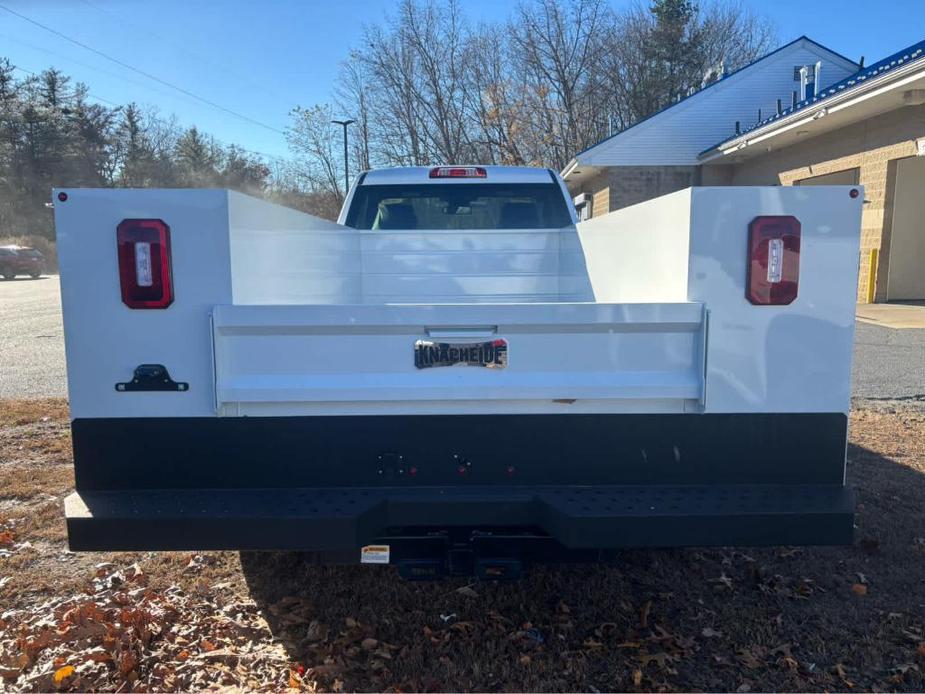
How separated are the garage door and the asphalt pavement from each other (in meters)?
4.67

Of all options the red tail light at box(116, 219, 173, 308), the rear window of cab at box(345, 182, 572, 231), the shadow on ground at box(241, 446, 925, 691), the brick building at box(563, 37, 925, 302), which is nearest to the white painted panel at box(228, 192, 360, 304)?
the red tail light at box(116, 219, 173, 308)

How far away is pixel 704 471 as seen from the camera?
2562mm

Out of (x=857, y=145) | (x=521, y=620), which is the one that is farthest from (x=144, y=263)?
(x=857, y=145)

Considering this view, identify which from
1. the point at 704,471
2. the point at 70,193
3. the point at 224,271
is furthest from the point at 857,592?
the point at 70,193

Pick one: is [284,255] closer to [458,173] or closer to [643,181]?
[458,173]

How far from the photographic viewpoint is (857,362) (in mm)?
9430

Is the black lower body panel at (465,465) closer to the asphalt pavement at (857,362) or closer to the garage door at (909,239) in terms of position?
the asphalt pavement at (857,362)

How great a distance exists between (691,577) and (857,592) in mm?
775

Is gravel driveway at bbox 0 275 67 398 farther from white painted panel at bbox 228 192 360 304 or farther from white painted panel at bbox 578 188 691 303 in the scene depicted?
white painted panel at bbox 578 188 691 303

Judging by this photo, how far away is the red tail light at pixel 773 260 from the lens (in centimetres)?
247

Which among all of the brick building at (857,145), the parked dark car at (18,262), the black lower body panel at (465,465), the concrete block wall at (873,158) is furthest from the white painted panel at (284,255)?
the parked dark car at (18,262)

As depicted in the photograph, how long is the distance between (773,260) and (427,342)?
129 centimetres

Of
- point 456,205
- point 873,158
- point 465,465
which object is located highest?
point 873,158

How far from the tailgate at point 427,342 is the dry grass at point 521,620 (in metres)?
1.12
